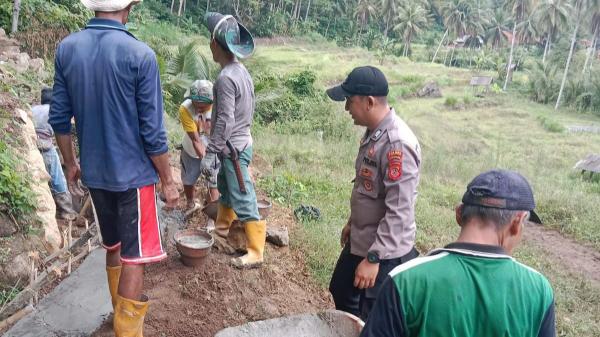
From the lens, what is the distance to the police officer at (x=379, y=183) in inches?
105

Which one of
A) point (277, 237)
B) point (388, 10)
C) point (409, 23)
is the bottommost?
point (277, 237)

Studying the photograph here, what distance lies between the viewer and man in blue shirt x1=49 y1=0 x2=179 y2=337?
8.04ft

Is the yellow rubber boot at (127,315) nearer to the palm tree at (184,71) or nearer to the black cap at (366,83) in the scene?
the black cap at (366,83)

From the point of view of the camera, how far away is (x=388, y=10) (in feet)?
166

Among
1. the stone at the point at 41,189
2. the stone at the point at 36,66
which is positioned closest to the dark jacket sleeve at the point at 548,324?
the stone at the point at 41,189

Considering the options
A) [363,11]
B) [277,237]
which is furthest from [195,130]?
[363,11]

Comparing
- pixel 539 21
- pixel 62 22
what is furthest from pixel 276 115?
pixel 539 21

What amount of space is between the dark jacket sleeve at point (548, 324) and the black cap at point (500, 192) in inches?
12.7

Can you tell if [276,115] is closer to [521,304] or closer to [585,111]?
[521,304]

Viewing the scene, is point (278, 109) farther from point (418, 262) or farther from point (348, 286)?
point (418, 262)

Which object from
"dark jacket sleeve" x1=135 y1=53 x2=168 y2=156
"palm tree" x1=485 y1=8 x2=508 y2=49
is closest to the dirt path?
"dark jacket sleeve" x1=135 y1=53 x2=168 y2=156

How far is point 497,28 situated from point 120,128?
54353 millimetres

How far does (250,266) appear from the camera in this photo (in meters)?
4.12

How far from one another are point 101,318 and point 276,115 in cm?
1345
